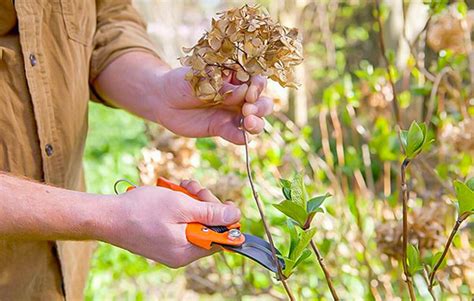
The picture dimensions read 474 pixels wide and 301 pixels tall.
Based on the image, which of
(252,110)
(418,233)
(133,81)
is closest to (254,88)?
(252,110)

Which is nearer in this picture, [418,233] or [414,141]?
[414,141]

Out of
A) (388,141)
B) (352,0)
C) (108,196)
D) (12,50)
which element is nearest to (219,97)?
(108,196)

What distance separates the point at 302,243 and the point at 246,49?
0.28 m

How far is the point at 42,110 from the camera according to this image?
1.47 metres

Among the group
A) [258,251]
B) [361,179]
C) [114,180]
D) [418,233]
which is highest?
[258,251]

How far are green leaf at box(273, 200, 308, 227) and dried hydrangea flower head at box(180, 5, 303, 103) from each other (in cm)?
20

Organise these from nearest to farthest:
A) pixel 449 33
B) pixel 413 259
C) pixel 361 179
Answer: pixel 413 259 < pixel 449 33 < pixel 361 179

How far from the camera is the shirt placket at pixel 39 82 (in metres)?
1.45

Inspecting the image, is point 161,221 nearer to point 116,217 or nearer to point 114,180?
point 116,217

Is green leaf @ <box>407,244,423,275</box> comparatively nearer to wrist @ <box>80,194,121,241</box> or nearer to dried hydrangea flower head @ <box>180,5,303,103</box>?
dried hydrangea flower head @ <box>180,5,303,103</box>

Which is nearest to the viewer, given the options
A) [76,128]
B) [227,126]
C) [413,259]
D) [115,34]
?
[413,259]

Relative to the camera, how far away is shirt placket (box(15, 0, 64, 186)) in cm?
145

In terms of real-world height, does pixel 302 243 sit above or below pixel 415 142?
below

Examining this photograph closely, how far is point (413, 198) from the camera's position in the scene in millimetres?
2303
